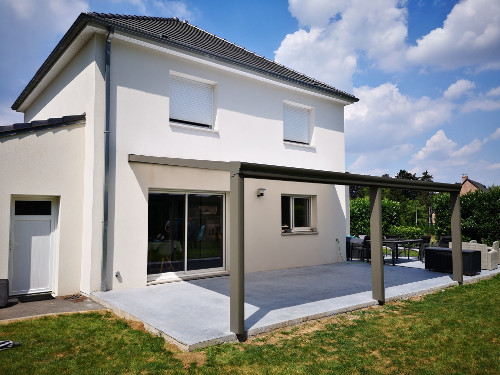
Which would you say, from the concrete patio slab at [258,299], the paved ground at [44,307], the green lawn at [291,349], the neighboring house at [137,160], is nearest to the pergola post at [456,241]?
the concrete patio slab at [258,299]

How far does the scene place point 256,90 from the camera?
11.5m

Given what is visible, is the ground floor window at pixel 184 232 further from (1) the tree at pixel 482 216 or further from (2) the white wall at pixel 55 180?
(1) the tree at pixel 482 216

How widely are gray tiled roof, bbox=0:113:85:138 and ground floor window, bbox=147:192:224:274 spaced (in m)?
2.66

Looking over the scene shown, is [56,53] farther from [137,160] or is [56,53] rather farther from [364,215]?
[364,215]

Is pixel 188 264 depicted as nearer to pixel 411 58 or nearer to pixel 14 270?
pixel 14 270

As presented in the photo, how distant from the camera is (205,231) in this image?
10477mm

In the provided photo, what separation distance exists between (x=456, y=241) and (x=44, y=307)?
431 inches

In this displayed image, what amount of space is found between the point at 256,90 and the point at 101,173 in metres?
5.81

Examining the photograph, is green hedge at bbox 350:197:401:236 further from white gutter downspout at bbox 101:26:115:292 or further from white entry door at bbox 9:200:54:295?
white entry door at bbox 9:200:54:295

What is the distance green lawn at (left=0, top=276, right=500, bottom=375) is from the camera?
4426 mm

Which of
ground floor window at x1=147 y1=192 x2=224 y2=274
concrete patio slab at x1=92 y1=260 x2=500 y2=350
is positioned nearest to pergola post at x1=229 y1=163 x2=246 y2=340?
concrete patio slab at x1=92 y1=260 x2=500 y2=350

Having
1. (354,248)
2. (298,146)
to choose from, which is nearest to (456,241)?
(354,248)

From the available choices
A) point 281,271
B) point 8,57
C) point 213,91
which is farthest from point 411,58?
point 8,57

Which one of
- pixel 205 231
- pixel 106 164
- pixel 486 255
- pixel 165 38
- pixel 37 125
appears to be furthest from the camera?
pixel 486 255
